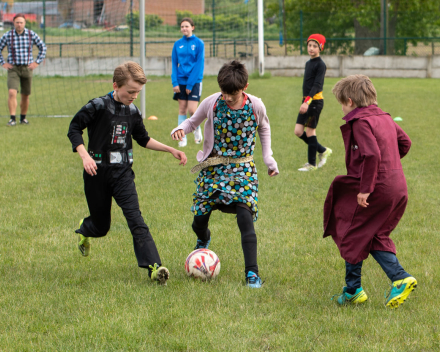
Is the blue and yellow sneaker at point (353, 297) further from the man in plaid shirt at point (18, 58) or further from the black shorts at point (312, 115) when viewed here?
the man in plaid shirt at point (18, 58)

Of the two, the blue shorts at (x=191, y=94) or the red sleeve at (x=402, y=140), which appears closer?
the red sleeve at (x=402, y=140)

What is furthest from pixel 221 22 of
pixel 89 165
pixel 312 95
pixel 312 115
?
pixel 89 165

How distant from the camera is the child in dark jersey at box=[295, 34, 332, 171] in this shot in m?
7.78

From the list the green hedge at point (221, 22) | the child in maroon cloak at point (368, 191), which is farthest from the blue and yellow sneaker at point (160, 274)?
the green hedge at point (221, 22)

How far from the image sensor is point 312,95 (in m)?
7.96

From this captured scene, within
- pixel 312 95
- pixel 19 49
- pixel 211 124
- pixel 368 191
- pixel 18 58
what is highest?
pixel 19 49

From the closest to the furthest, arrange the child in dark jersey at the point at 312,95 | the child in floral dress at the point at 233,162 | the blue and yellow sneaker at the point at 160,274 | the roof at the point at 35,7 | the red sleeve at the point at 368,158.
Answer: the red sleeve at the point at 368,158 → the blue and yellow sneaker at the point at 160,274 → the child in floral dress at the point at 233,162 → the child in dark jersey at the point at 312,95 → the roof at the point at 35,7

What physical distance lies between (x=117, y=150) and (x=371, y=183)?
192cm

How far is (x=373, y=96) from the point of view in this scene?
12.3 ft

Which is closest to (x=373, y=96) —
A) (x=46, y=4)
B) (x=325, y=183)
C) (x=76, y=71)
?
(x=325, y=183)

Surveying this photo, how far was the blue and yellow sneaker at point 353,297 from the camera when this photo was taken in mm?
3799

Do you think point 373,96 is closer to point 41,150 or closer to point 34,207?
point 34,207

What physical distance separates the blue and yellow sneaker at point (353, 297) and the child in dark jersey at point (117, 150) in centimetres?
128

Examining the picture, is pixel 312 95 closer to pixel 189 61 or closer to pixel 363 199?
pixel 189 61
